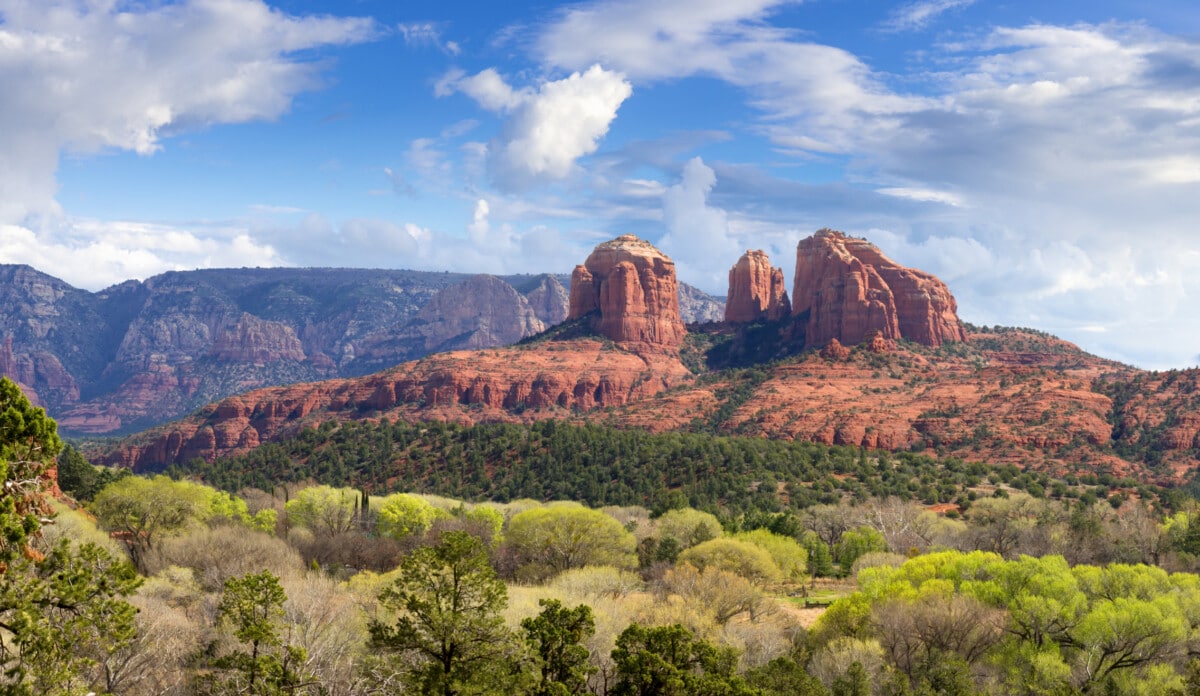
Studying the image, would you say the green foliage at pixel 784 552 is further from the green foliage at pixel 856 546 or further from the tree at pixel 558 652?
the tree at pixel 558 652

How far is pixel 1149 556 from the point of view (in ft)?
233

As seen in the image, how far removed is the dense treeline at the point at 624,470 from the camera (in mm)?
109625

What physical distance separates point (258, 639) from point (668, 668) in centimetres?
1345

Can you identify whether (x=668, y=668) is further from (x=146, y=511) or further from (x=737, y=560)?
(x=146, y=511)

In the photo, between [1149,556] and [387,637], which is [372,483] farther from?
[387,637]

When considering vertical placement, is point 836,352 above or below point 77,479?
above

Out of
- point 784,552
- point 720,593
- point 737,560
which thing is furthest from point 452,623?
point 784,552

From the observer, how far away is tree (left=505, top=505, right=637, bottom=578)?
2778 inches

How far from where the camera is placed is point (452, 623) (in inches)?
1102

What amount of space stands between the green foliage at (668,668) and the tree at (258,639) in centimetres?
1095

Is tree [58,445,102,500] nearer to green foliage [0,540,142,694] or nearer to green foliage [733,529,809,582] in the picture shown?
green foliage [733,529,809,582]

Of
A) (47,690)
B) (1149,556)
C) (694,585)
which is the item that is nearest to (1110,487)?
(1149,556)

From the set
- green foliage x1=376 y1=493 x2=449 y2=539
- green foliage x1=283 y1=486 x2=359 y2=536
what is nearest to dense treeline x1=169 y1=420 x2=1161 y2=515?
green foliage x1=376 y1=493 x2=449 y2=539

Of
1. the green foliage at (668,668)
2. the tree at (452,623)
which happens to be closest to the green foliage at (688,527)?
the green foliage at (668,668)
